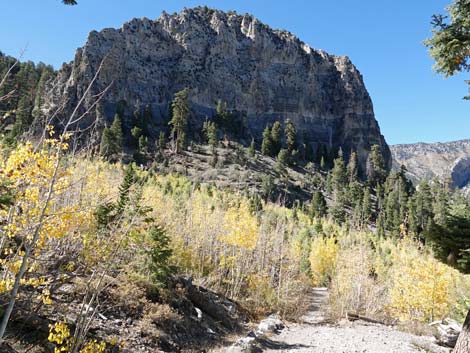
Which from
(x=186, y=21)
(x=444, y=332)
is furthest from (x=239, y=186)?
(x=186, y=21)

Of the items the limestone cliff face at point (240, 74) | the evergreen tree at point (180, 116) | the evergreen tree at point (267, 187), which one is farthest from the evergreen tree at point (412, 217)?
the limestone cliff face at point (240, 74)

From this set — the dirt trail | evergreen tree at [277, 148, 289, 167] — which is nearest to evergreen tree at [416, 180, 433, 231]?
evergreen tree at [277, 148, 289, 167]

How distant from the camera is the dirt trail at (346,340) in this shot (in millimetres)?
9086

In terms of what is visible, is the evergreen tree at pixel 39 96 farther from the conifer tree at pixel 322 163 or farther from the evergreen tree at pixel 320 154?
the evergreen tree at pixel 320 154

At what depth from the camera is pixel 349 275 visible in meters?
16.4

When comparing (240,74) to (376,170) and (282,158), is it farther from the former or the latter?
(376,170)

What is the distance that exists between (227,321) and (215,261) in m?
4.40

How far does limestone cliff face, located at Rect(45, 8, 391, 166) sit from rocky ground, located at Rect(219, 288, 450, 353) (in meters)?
62.8

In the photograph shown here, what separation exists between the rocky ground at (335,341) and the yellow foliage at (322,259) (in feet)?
36.4

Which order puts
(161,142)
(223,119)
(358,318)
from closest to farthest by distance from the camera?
(358,318) < (161,142) < (223,119)

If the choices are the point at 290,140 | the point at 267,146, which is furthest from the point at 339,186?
the point at 290,140

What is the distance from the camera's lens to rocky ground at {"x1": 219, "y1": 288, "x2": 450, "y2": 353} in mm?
8953

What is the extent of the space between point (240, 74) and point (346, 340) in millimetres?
82598

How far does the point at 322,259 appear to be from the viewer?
2447 centimetres
